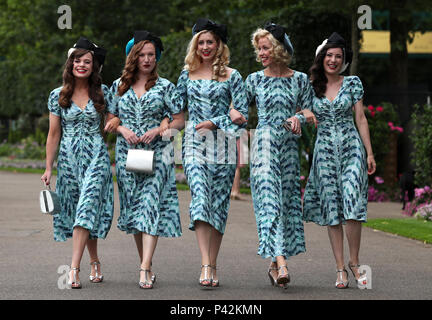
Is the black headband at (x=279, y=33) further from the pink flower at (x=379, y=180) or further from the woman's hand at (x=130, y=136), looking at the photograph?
the pink flower at (x=379, y=180)

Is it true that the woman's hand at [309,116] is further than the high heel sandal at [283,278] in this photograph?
Yes

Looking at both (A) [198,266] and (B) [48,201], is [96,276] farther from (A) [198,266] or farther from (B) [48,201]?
(A) [198,266]

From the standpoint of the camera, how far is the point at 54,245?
1022 cm

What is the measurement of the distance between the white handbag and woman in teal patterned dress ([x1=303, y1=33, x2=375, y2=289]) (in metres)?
1.29

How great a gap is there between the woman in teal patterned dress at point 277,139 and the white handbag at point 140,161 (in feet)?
2.55

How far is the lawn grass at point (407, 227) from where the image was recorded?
10930mm

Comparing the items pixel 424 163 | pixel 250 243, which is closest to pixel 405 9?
pixel 424 163

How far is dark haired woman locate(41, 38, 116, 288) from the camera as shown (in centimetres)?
759

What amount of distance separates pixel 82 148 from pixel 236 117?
1.21m

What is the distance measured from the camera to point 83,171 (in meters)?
7.64

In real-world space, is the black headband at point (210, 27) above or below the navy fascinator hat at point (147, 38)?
above

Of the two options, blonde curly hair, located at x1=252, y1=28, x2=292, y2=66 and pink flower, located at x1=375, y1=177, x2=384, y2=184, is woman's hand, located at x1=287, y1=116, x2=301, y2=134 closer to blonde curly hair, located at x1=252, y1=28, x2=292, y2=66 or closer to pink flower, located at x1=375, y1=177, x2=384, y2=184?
blonde curly hair, located at x1=252, y1=28, x2=292, y2=66

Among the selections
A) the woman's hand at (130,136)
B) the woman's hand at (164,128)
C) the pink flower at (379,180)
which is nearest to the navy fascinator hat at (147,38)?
the woman's hand at (164,128)

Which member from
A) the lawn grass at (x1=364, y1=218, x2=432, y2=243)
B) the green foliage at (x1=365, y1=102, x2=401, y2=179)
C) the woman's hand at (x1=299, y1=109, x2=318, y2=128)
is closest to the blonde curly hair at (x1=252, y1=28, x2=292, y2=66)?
the woman's hand at (x1=299, y1=109, x2=318, y2=128)
